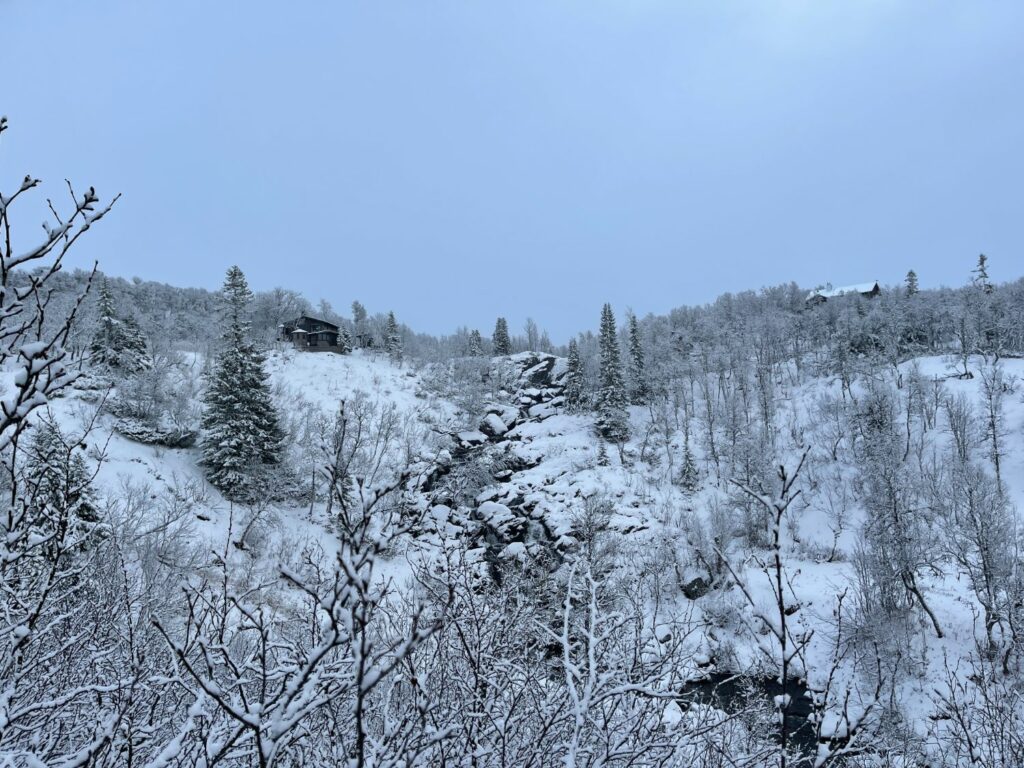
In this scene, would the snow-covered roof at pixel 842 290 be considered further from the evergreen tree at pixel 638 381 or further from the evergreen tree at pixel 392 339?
the evergreen tree at pixel 392 339

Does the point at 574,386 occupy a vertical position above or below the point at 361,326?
below

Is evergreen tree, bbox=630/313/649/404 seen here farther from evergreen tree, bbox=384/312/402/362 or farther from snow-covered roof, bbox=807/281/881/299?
snow-covered roof, bbox=807/281/881/299

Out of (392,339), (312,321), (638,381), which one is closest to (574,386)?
(638,381)

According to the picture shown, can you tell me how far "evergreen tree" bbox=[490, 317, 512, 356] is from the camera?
65.3 meters

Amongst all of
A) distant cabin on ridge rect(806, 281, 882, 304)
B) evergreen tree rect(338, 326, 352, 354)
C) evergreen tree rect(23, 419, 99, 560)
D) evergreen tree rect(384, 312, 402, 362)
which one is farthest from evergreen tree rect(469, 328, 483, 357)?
evergreen tree rect(23, 419, 99, 560)

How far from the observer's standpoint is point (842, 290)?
66.1 metres

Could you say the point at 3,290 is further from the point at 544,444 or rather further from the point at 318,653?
the point at 544,444

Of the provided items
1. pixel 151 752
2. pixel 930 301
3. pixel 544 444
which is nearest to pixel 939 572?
pixel 544 444

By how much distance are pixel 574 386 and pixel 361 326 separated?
26.7m

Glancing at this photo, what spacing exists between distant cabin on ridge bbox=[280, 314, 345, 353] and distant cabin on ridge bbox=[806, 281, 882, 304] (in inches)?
2335

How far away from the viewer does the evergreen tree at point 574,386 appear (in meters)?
45.6

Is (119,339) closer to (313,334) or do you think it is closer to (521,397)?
(313,334)

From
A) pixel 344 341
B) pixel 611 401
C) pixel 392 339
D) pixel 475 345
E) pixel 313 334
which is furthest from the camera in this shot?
pixel 475 345

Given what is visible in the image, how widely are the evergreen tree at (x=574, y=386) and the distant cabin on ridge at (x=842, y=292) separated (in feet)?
124
